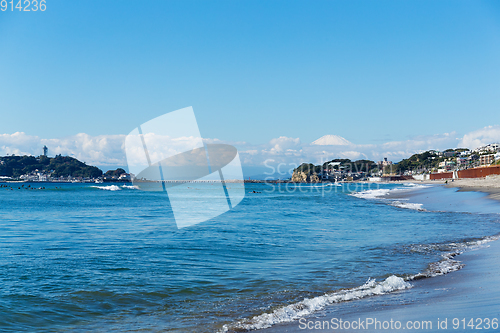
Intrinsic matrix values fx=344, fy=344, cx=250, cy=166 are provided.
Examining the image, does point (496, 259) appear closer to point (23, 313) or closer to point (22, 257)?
point (23, 313)

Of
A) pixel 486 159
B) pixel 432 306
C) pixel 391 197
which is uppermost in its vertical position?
pixel 486 159

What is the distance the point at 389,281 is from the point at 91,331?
5.83 meters

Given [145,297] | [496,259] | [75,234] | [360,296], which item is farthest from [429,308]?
[75,234]

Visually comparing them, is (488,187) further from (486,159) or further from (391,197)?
(486,159)

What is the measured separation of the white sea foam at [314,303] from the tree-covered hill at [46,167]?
196097 millimetres

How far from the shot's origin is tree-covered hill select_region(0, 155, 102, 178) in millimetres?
168375

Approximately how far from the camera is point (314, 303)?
21.0ft

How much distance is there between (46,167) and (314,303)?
199351mm

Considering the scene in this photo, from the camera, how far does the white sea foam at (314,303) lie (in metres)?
5.56

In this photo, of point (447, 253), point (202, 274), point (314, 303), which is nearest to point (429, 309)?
point (314, 303)

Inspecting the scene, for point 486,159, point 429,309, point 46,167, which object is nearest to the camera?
point 429,309

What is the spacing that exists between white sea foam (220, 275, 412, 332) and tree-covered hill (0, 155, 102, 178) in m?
196

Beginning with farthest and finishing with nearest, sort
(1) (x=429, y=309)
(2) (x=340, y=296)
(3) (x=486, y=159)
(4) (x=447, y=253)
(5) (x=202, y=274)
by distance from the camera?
(3) (x=486, y=159) → (4) (x=447, y=253) → (5) (x=202, y=274) → (2) (x=340, y=296) → (1) (x=429, y=309)

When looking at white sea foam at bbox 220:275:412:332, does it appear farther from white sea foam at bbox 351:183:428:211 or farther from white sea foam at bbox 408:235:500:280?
white sea foam at bbox 351:183:428:211
